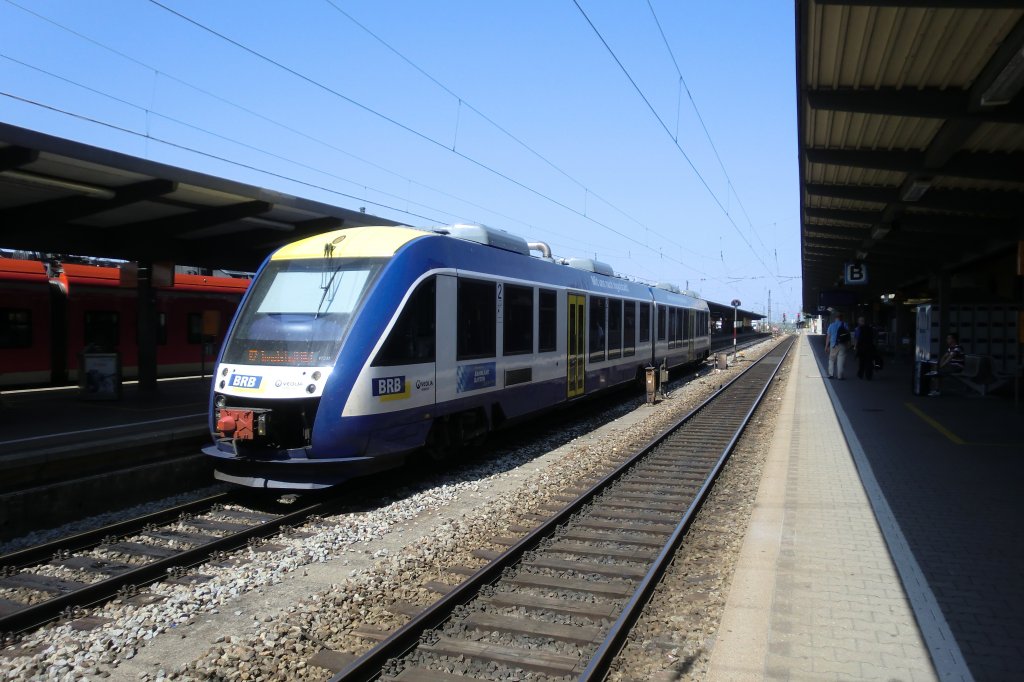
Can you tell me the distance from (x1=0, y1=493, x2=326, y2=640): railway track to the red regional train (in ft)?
24.8

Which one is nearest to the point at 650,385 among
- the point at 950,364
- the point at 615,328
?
the point at 615,328

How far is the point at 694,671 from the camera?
3.99 meters

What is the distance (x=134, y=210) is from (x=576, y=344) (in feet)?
24.8

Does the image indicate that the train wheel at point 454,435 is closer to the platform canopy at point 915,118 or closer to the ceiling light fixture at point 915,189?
the platform canopy at point 915,118

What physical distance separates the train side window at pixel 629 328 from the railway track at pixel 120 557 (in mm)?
9768

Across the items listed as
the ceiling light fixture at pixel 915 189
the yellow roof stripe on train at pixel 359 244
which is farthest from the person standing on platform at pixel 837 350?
the yellow roof stripe on train at pixel 359 244

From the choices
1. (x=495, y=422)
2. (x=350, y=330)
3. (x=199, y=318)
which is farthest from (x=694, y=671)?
(x=199, y=318)

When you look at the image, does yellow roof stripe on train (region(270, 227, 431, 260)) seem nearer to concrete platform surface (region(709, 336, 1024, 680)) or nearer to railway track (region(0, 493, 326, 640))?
railway track (region(0, 493, 326, 640))

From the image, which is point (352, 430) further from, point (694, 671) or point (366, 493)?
point (694, 671)

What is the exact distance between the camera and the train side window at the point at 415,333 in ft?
24.6

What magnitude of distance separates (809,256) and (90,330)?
2622 cm

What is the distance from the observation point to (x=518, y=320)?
33.6ft

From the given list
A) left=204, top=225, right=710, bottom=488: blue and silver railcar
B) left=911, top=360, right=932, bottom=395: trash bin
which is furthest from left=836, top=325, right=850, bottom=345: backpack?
left=204, top=225, right=710, bottom=488: blue and silver railcar

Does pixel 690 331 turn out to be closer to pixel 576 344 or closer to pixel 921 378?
pixel 921 378
